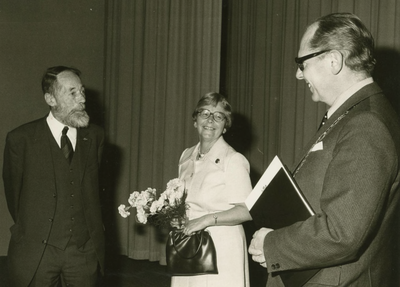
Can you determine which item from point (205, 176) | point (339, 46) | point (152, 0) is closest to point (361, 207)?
point (339, 46)

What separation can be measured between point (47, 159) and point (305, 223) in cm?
202

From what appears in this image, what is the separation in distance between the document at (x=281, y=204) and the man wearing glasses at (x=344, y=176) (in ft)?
0.09

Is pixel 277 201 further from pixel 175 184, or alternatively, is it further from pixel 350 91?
pixel 175 184

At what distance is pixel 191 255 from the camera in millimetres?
2924

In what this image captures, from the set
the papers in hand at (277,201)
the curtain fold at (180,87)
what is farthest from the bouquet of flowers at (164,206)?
the curtain fold at (180,87)

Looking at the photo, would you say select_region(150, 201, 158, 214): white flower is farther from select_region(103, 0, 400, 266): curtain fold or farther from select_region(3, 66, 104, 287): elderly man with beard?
select_region(103, 0, 400, 266): curtain fold

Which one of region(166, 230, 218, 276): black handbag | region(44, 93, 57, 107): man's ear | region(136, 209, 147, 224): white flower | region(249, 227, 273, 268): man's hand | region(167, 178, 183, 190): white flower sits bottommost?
region(166, 230, 218, 276): black handbag

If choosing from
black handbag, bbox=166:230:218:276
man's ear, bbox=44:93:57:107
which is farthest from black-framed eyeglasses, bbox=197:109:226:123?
man's ear, bbox=44:93:57:107

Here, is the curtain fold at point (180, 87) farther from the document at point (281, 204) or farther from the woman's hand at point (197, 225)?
the document at point (281, 204)

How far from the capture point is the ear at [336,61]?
158 cm

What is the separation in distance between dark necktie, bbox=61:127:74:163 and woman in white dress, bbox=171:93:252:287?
0.83 metres

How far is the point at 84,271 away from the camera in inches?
117

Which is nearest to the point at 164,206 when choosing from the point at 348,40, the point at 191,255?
the point at 191,255

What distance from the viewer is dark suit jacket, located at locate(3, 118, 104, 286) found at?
2850 millimetres
